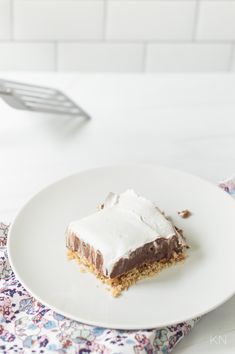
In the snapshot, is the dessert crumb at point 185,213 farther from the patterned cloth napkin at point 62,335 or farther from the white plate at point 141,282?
the patterned cloth napkin at point 62,335

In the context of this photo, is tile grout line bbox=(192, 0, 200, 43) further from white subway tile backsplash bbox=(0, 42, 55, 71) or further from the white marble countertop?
white subway tile backsplash bbox=(0, 42, 55, 71)

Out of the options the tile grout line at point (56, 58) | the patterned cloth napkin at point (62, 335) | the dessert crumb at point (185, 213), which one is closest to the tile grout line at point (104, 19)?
the tile grout line at point (56, 58)

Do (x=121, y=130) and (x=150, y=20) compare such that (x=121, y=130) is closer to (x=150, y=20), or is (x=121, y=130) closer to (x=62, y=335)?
(x=150, y=20)

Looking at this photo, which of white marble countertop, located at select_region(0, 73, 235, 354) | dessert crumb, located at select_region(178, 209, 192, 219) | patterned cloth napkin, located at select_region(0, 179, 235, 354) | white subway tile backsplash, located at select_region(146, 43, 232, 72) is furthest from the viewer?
white subway tile backsplash, located at select_region(146, 43, 232, 72)

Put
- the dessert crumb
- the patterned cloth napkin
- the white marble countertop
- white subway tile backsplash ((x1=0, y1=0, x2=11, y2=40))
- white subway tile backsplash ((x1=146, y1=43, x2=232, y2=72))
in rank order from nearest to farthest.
Result: 1. the patterned cloth napkin
2. the dessert crumb
3. the white marble countertop
4. white subway tile backsplash ((x1=0, y1=0, x2=11, y2=40))
5. white subway tile backsplash ((x1=146, y1=43, x2=232, y2=72))

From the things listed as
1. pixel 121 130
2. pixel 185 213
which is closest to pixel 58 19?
pixel 121 130

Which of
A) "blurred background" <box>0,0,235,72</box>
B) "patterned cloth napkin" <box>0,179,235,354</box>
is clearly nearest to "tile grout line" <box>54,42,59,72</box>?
"blurred background" <box>0,0,235,72</box>
